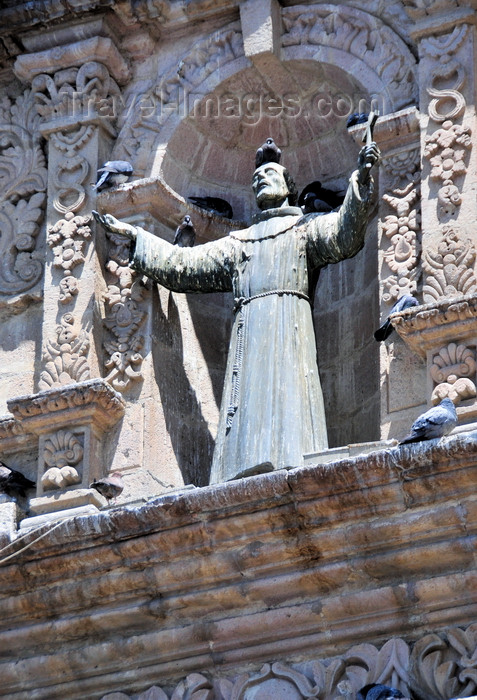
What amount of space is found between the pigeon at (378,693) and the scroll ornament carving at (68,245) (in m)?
3.10

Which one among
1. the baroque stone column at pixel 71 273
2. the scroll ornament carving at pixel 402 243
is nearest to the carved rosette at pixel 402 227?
the scroll ornament carving at pixel 402 243

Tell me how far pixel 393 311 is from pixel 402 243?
462mm

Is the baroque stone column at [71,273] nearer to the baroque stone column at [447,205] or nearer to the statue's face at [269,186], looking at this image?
the statue's face at [269,186]

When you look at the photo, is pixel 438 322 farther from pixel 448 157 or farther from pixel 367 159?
pixel 448 157

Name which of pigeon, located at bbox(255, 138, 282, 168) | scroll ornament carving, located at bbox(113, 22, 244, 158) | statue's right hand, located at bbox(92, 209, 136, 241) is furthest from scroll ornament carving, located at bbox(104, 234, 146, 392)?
pigeon, located at bbox(255, 138, 282, 168)

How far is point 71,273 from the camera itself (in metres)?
11.5

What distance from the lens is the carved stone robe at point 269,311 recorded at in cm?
1028

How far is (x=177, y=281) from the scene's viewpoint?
11078 mm

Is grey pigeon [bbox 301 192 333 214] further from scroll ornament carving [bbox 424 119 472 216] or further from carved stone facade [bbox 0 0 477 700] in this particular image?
scroll ornament carving [bbox 424 119 472 216]

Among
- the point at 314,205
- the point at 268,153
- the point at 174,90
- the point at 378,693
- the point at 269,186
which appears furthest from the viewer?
the point at 174,90

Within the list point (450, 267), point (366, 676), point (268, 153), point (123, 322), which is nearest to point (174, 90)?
point (268, 153)

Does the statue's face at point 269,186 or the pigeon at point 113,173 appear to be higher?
the pigeon at point 113,173

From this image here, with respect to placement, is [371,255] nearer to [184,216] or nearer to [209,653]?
[184,216]

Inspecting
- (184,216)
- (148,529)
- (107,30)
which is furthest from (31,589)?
(107,30)
